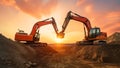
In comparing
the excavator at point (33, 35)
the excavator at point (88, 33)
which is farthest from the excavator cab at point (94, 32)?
the excavator at point (33, 35)

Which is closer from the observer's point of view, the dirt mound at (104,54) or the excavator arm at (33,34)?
the dirt mound at (104,54)

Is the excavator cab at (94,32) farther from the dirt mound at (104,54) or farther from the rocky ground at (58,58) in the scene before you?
the dirt mound at (104,54)

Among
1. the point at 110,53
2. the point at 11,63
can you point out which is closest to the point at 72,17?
the point at 110,53

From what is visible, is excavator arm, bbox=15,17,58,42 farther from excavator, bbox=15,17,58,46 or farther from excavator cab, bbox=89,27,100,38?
excavator cab, bbox=89,27,100,38

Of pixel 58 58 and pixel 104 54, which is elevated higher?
pixel 104 54

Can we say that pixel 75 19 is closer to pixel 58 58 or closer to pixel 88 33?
pixel 88 33

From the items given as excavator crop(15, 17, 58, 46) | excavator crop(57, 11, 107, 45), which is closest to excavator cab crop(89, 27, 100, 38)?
excavator crop(57, 11, 107, 45)

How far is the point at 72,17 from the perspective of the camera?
37000mm

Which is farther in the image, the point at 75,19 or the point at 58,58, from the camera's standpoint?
the point at 75,19

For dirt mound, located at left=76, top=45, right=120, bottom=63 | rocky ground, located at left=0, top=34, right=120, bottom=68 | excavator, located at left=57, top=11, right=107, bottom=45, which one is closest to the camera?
rocky ground, located at left=0, top=34, right=120, bottom=68

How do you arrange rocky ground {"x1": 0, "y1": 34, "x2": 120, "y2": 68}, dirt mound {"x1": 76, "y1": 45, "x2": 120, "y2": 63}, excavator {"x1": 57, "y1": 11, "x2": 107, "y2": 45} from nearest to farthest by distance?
rocky ground {"x1": 0, "y1": 34, "x2": 120, "y2": 68} < dirt mound {"x1": 76, "y1": 45, "x2": 120, "y2": 63} < excavator {"x1": 57, "y1": 11, "x2": 107, "y2": 45}

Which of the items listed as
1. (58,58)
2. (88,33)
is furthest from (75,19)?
(58,58)

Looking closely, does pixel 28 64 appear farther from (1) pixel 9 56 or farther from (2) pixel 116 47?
(2) pixel 116 47

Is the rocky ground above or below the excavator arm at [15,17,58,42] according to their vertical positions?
below
